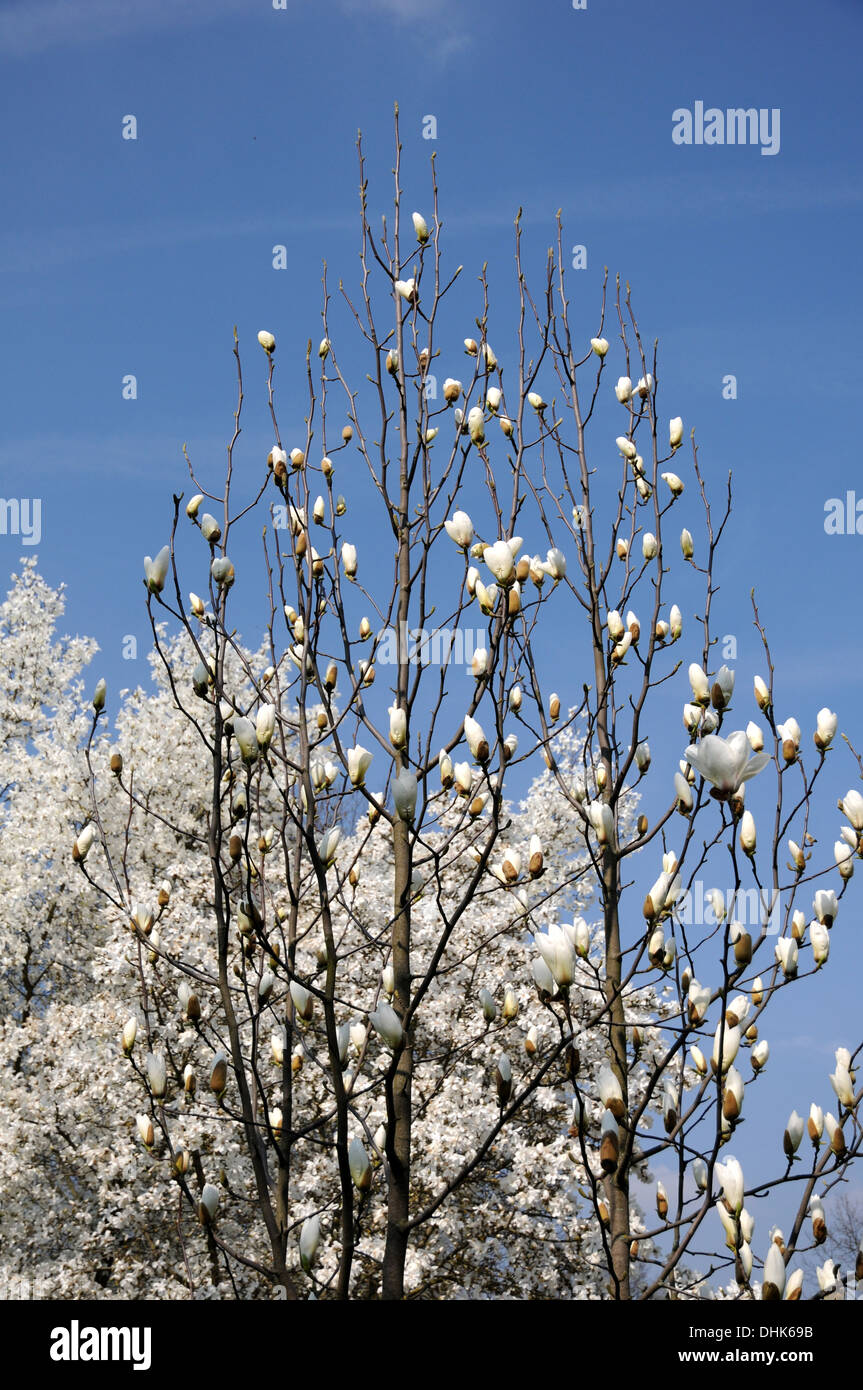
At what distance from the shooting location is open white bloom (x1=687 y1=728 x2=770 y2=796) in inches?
84.9

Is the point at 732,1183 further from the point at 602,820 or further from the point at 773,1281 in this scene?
the point at 602,820

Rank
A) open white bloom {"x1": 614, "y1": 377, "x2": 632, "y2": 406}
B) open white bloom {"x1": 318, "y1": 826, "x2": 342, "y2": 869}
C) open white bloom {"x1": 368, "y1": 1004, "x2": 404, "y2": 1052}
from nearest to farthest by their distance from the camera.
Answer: open white bloom {"x1": 368, "y1": 1004, "x2": 404, "y2": 1052} < open white bloom {"x1": 318, "y1": 826, "x2": 342, "y2": 869} < open white bloom {"x1": 614, "y1": 377, "x2": 632, "y2": 406}

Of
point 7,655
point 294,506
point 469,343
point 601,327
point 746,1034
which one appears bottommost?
point 746,1034

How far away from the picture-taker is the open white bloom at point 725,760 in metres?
2.16

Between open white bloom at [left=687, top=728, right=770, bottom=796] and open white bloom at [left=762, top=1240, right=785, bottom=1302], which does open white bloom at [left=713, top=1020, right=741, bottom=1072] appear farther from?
open white bloom at [left=687, top=728, right=770, bottom=796]

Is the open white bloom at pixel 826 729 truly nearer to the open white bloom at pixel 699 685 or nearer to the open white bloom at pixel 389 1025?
the open white bloom at pixel 699 685

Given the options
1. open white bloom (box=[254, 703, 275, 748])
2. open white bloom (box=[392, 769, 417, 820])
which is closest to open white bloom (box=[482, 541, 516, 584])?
open white bloom (box=[392, 769, 417, 820])

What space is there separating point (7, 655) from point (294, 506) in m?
13.9

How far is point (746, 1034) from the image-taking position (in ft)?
9.71

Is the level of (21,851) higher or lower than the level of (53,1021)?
higher

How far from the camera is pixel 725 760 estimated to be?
7.14ft

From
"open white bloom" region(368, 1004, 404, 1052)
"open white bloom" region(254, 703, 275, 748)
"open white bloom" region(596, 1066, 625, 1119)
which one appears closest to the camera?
"open white bloom" region(368, 1004, 404, 1052)
